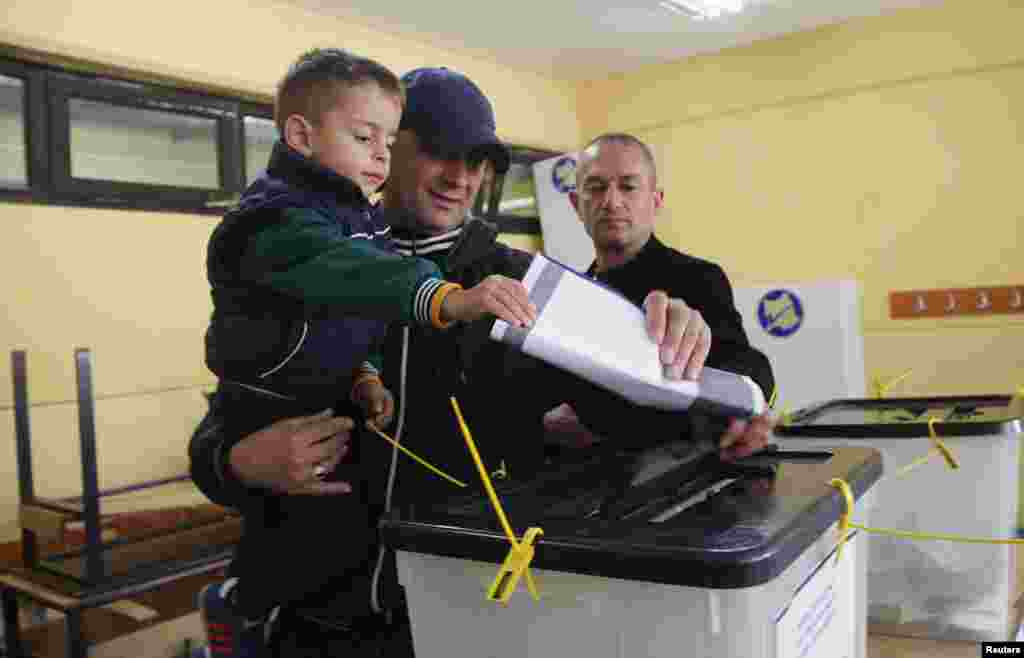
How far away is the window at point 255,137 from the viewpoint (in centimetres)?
362

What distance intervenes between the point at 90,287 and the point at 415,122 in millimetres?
2561

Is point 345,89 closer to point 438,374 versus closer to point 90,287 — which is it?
point 438,374

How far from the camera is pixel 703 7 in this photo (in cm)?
412

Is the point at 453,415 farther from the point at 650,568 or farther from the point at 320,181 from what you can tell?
the point at 650,568

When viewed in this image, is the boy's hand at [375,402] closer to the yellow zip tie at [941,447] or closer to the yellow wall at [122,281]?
the yellow zip tie at [941,447]

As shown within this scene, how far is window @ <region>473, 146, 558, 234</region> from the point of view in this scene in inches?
202

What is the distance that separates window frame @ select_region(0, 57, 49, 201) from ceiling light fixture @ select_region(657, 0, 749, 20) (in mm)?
2721

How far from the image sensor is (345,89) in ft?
2.97

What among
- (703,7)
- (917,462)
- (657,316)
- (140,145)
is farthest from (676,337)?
(703,7)

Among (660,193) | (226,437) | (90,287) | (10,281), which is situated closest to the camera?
(226,437)

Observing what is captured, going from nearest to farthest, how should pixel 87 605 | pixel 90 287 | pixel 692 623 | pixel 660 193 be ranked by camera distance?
pixel 692 623 < pixel 660 193 < pixel 87 605 < pixel 90 287

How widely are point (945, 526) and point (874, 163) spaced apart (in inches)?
164

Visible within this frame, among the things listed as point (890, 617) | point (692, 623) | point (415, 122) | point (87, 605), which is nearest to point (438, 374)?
point (415, 122)

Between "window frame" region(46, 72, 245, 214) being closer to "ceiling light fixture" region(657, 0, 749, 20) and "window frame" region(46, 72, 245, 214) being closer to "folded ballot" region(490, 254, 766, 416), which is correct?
"ceiling light fixture" region(657, 0, 749, 20)
